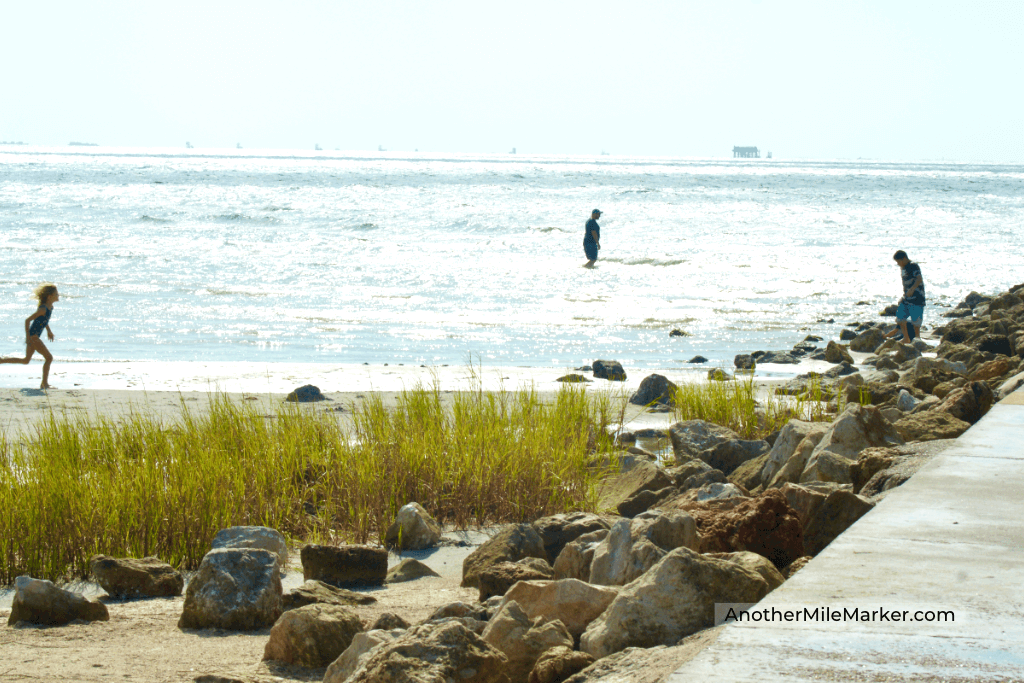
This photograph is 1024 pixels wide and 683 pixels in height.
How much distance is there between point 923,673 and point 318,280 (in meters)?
23.3

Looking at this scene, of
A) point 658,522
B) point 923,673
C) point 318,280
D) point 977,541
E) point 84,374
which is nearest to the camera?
point 923,673

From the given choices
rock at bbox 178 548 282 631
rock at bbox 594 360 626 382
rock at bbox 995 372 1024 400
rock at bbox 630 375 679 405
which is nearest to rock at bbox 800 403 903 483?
rock at bbox 995 372 1024 400

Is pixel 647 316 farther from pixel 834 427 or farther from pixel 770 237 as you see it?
pixel 770 237

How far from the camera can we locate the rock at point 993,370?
8911mm

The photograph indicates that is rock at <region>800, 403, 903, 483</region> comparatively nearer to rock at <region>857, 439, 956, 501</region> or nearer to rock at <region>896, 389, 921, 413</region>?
rock at <region>857, 439, 956, 501</region>

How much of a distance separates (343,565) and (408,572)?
346 mm

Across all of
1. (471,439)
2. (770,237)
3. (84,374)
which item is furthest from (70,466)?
(770,237)

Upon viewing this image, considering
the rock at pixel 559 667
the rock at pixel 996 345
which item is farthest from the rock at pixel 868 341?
the rock at pixel 559 667

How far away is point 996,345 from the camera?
37.9 ft

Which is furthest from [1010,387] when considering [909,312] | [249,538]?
[909,312]

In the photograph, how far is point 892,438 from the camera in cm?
559

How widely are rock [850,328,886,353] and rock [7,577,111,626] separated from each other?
13148mm

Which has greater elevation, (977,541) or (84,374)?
(977,541)

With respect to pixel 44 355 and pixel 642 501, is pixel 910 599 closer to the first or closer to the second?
pixel 642 501
